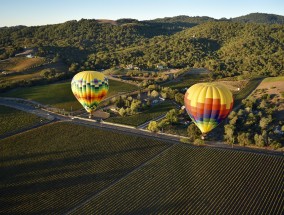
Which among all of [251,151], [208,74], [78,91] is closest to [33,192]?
[78,91]

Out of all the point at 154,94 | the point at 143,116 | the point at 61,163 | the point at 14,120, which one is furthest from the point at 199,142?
the point at 14,120

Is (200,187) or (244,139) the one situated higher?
(244,139)

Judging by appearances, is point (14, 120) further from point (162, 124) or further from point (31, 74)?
point (31, 74)

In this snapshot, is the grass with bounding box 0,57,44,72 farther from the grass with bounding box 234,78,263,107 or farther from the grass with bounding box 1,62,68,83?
the grass with bounding box 234,78,263,107

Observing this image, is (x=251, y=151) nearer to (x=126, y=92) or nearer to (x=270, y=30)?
(x=126, y=92)

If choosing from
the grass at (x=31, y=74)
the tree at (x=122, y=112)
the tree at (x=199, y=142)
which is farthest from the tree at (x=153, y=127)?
the grass at (x=31, y=74)

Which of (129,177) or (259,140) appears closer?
(129,177)

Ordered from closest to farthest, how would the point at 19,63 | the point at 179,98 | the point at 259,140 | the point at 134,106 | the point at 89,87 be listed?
1. the point at 259,140
2. the point at 89,87
3. the point at 134,106
4. the point at 179,98
5. the point at 19,63

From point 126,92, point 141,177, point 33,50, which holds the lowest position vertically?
point 141,177
